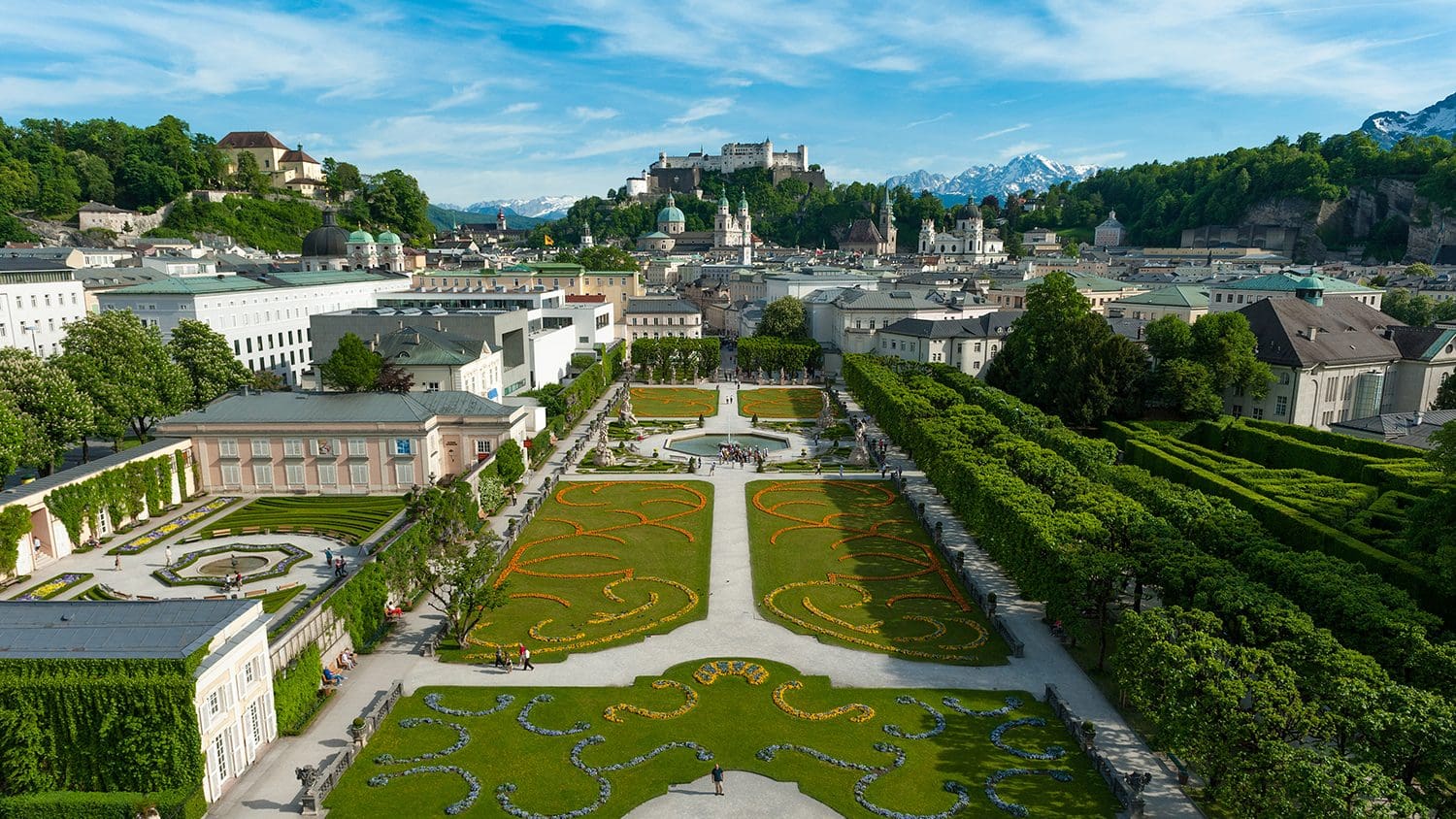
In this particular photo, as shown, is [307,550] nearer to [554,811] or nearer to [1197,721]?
[554,811]

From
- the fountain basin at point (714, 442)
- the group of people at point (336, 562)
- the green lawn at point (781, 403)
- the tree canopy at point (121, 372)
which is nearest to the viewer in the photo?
the group of people at point (336, 562)

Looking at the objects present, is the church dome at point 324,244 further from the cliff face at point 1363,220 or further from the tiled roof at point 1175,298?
the cliff face at point 1363,220

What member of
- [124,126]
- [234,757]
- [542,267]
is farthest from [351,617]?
[124,126]

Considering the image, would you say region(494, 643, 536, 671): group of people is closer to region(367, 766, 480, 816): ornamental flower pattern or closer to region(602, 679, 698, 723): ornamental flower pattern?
region(602, 679, 698, 723): ornamental flower pattern

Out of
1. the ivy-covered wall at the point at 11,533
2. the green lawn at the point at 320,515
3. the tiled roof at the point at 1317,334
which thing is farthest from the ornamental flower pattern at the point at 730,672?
the tiled roof at the point at 1317,334

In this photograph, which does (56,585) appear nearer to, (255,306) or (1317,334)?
(255,306)

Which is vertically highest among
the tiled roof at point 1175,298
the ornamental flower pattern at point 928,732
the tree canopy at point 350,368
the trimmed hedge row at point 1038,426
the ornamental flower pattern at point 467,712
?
the tiled roof at point 1175,298

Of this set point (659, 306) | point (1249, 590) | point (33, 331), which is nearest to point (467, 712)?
point (1249, 590)
